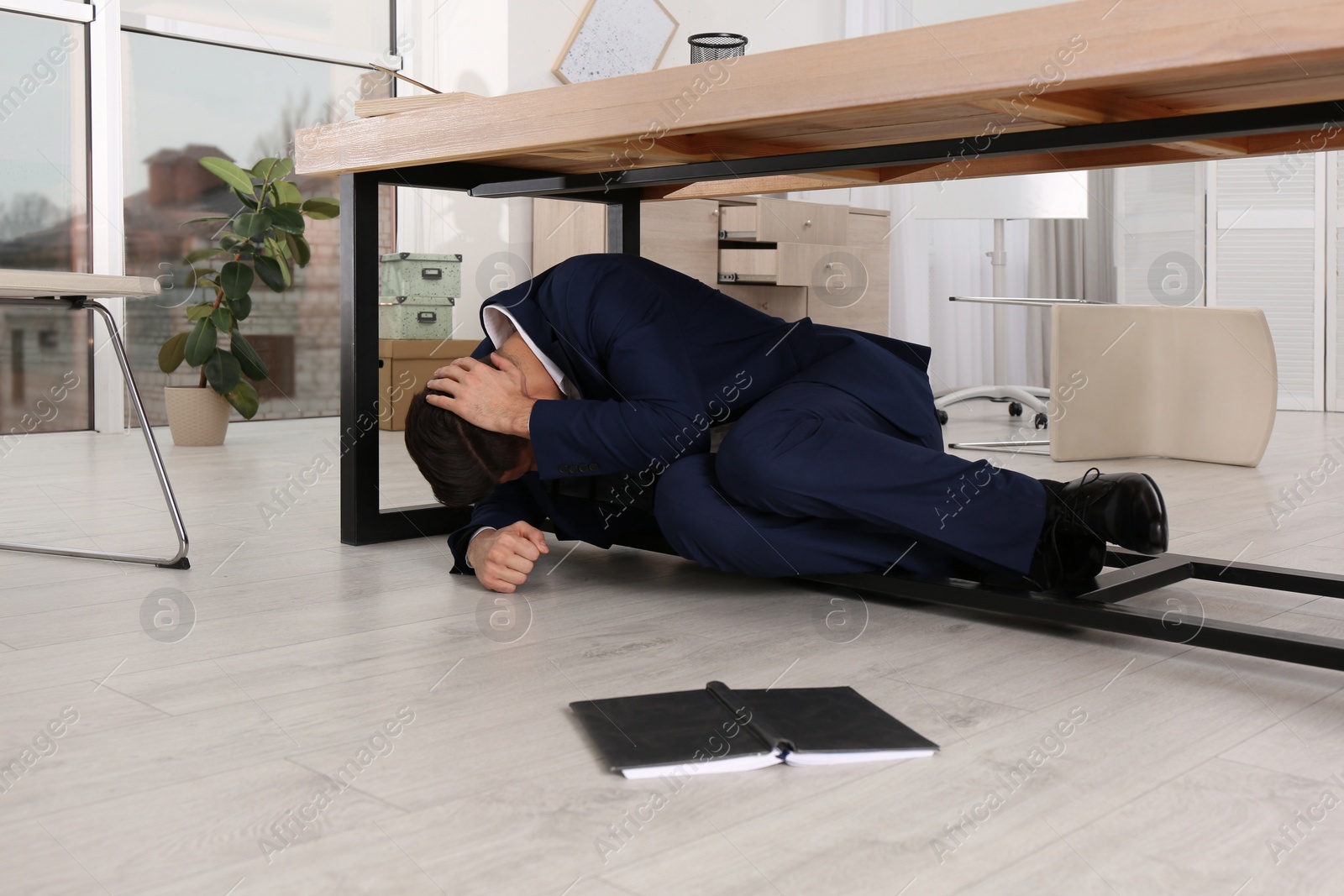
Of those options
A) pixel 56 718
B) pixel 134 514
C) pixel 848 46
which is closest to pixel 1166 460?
pixel 848 46

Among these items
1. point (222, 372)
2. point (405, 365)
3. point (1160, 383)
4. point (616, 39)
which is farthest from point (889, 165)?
point (616, 39)

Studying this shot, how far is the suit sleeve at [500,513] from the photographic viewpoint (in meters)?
1.66

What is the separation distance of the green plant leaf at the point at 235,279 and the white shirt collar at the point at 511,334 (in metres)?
2.25

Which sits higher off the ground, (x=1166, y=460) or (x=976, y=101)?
(x=976, y=101)

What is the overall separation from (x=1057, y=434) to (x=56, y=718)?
8.62ft

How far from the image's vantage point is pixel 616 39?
4.65 meters

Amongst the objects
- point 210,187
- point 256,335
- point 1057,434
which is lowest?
point 1057,434

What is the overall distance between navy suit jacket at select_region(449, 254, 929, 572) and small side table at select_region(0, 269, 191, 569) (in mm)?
438

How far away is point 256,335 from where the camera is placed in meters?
4.55

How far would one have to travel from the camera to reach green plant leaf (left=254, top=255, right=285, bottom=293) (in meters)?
3.72

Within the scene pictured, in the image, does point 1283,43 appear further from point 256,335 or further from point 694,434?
point 256,335

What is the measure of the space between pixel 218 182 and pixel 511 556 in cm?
340

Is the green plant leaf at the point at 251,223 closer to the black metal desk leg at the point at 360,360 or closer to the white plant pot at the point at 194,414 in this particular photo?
the white plant pot at the point at 194,414

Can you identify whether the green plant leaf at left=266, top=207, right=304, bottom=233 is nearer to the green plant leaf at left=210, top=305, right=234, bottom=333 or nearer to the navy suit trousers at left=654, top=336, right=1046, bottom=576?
Answer: the green plant leaf at left=210, top=305, right=234, bottom=333
